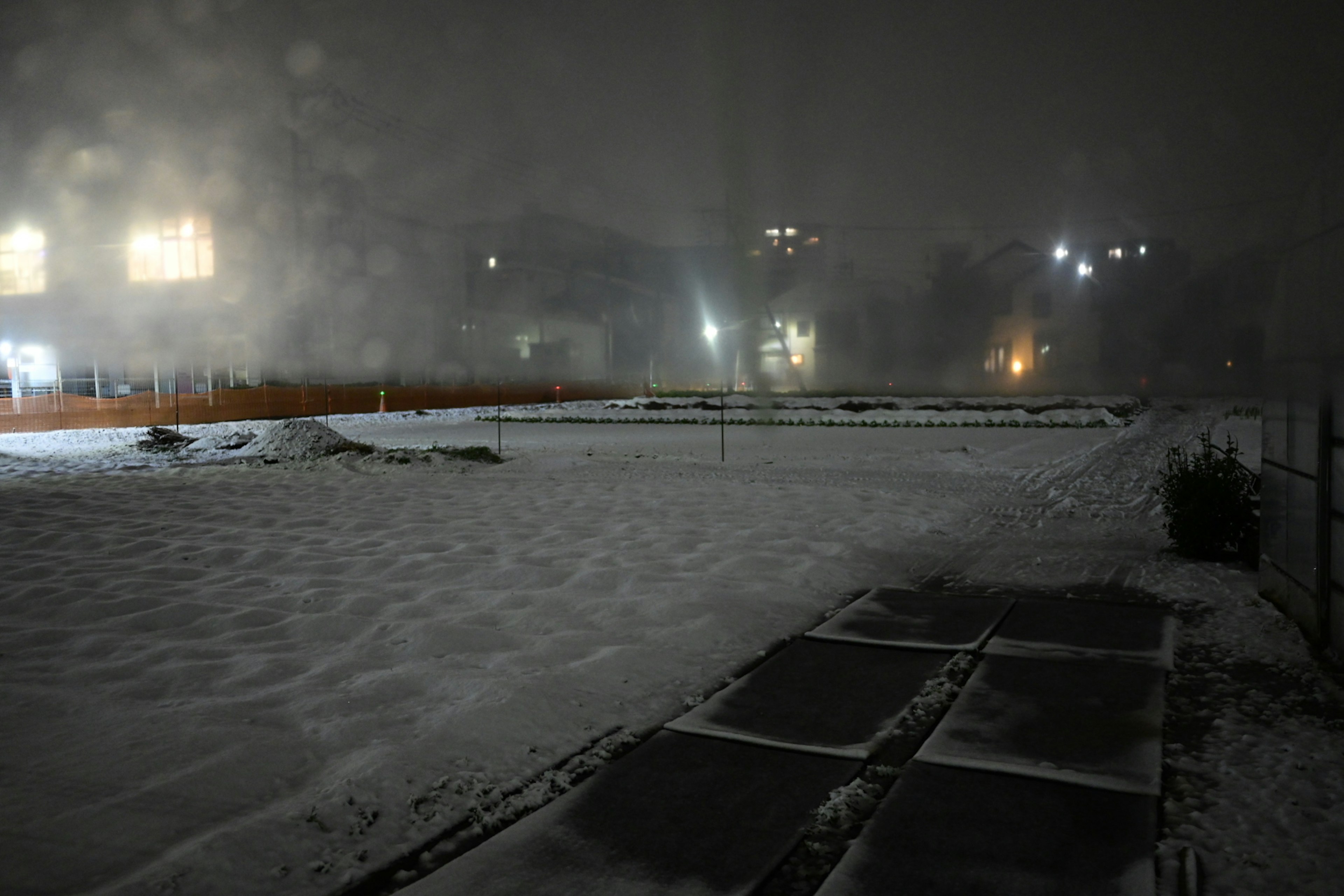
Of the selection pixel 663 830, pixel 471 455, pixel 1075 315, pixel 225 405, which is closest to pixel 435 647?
pixel 663 830

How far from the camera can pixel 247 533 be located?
688cm

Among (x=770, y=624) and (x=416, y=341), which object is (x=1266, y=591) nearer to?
(x=770, y=624)

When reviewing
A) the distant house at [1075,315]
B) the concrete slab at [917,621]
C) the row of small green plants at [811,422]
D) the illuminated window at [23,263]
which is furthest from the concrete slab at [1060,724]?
the distant house at [1075,315]

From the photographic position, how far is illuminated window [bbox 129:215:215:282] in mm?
30781

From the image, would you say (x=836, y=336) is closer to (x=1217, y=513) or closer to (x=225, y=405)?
(x=225, y=405)

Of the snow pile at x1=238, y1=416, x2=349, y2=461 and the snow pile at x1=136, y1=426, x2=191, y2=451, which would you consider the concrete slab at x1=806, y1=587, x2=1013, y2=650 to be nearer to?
the snow pile at x1=238, y1=416, x2=349, y2=461

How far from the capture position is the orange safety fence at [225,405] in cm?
2336

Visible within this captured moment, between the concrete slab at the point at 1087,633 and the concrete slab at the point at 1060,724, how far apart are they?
0.14 m

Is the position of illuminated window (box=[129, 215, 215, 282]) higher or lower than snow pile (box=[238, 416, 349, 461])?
higher

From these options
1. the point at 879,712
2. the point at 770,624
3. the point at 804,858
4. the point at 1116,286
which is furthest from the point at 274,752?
the point at 1116,286

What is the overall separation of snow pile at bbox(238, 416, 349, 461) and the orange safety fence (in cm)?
474

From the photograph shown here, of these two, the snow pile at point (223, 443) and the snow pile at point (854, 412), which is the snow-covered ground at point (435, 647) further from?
the snow pile at point (854, 412)

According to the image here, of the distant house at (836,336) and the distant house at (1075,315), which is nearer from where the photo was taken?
the distant house at (1075,315)

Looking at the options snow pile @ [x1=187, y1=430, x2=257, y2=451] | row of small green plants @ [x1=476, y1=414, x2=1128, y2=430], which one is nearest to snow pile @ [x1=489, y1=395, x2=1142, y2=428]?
row of small green plants @ [x1=476, y1=414, x2=1128, y2=430]
